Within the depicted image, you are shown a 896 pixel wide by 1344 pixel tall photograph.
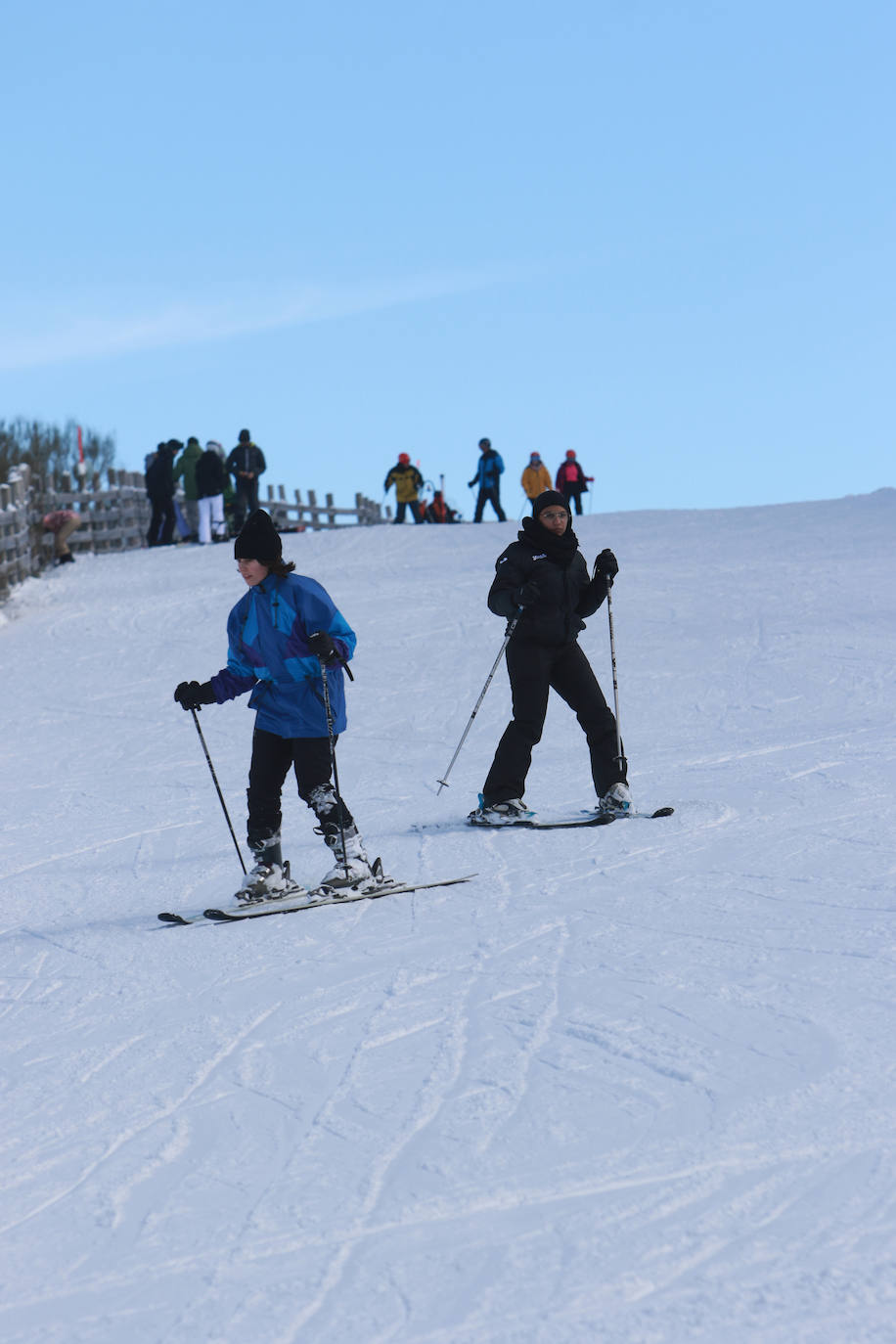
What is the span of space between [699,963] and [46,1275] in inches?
85.2

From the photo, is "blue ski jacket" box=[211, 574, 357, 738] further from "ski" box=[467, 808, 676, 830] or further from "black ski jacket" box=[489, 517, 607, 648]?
"ski" box=[467, 808, 676, 830]

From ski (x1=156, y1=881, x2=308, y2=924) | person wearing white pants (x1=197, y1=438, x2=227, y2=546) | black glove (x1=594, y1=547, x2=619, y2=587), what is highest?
person wearing white pants (x1=197, y1=438, x2=227, y2=546)

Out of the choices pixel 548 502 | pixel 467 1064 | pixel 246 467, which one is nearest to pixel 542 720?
pixel 548 502

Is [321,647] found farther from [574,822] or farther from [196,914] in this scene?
[574,822]

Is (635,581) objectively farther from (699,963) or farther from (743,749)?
(699,963)

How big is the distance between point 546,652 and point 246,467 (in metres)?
15.8

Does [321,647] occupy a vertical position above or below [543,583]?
below

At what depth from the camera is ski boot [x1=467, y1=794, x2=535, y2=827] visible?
22.0 feet

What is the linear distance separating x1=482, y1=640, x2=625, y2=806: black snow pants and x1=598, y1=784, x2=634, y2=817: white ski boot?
0.04 metres

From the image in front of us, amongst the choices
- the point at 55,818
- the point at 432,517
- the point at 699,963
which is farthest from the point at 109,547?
the point at 699,963

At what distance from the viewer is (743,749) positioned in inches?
335

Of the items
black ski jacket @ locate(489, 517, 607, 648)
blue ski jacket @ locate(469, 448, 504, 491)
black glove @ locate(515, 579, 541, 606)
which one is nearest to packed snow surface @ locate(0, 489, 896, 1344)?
black ski jacket @ locate(489, 517, 607, 648)

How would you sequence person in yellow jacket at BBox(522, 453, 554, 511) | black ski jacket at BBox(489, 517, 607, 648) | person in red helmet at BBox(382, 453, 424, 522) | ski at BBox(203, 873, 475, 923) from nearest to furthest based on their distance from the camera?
ski at BBox(203, 873, 475, 923) < black ski jacket at BBox(489, 517, 607, 648) < person in yellow jacket at BBox(522, 453, 554, 511) < person in red helmet at BBox(382, 453, 424, 522)

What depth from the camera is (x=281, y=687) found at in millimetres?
5273
